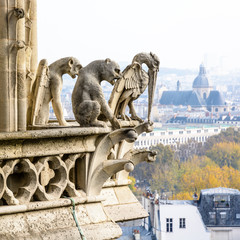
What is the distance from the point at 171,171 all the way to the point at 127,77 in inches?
4883

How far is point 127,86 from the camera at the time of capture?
1362 cm

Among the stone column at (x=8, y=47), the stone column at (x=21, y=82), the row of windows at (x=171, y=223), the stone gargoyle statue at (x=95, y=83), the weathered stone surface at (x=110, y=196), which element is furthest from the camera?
the row of windows at (x=171, y=223)

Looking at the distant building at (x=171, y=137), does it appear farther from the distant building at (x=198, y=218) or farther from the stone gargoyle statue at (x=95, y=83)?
the stone gargoyle statue at (x=95, y=83)

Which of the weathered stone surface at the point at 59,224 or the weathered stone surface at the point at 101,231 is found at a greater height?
the weathered stone surface at the point at 59,224

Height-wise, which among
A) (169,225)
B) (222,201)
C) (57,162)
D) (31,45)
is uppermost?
(31,45)

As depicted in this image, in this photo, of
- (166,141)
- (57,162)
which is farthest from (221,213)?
(166,141)

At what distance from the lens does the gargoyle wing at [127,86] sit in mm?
13547

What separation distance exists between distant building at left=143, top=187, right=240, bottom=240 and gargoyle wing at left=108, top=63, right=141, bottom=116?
217 feet

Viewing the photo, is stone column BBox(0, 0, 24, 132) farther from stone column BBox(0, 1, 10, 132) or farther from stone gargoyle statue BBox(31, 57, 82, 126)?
stone gargoyle statue BBox(31, 57, 82, 126)

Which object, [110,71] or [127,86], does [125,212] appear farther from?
[110,71]

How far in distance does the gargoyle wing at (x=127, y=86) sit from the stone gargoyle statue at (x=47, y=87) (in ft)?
3.82

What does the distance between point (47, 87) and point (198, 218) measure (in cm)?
6866

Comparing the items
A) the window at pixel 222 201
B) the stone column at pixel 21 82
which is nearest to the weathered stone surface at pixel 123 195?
the stone column at pixel 21 82

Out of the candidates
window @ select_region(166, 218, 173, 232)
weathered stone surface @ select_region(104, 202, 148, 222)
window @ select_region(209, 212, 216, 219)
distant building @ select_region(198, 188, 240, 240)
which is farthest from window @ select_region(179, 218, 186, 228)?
weathered stone surface @ select_region(104, 202, 148, 222)
